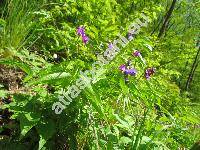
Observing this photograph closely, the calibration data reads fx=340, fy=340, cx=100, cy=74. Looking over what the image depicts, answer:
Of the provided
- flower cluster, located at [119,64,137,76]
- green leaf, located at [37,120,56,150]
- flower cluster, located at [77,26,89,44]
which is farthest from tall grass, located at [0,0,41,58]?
green leaf, located at [37,120,56,150]

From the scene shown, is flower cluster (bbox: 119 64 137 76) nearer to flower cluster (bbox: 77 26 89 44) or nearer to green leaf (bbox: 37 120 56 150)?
flower cluster (bbox: 77 26 89 44)

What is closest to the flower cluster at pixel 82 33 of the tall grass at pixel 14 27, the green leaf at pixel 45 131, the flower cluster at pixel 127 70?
the flower cluster at pixel 127 70

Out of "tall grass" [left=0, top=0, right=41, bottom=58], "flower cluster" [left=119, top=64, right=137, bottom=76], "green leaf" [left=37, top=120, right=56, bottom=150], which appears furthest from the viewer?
"tall grass" [left=0, top=0, right=41, bottom=58]

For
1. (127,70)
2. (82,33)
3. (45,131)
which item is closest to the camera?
(45,131)

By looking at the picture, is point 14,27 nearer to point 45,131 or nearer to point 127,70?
point 127,70

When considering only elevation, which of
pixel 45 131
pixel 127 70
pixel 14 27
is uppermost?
pixel 14 27

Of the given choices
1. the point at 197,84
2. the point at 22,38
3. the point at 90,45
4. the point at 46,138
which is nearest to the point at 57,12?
the point at 22,38

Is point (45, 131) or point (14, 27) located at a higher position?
point (14, 27)

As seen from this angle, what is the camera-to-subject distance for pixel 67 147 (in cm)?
214

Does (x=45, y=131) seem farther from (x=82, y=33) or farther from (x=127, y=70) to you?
(x=82, y=33)

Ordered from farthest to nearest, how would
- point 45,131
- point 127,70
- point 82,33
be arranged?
1. point 82,33
2. point 127,70
3. point 45,131

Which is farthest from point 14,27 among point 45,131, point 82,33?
point 45,131

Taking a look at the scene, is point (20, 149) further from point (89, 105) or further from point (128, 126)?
point (128, 126)

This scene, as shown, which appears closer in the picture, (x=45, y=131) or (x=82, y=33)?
(x=45, y=131)
